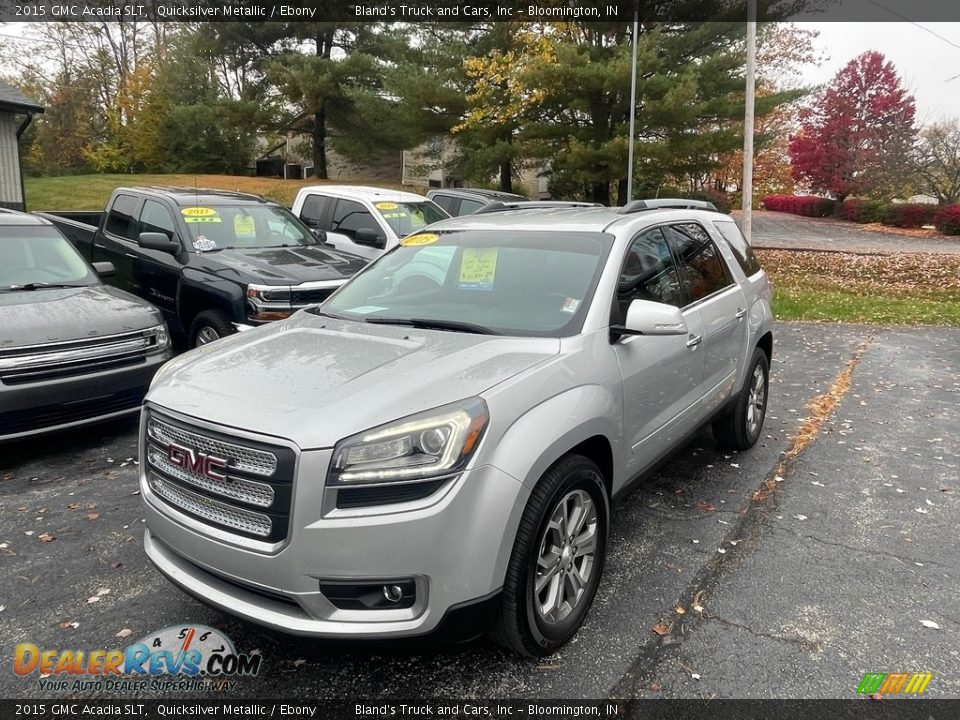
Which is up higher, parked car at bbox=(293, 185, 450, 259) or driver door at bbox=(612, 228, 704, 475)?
parked car at bbox=(293, 185, 450, 259)

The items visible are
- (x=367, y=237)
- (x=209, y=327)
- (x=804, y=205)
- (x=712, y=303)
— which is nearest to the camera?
(x=712, y=303)

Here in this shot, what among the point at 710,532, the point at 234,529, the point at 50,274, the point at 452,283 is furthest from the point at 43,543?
the point at 710,532

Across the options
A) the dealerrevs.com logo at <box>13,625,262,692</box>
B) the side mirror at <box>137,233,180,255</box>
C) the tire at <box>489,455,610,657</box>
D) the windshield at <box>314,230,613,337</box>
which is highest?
the side mirror at <box>137,233,180,255</box>

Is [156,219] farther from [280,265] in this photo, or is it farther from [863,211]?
[863,211]

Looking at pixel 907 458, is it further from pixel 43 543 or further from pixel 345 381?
pixel 43 543

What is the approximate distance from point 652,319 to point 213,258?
522cm

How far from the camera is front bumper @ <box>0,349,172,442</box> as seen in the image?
4766mm

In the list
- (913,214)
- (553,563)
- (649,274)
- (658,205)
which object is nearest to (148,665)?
(553,563)

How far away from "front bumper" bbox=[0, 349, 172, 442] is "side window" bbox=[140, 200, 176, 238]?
2.55 m

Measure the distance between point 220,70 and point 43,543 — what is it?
105ft

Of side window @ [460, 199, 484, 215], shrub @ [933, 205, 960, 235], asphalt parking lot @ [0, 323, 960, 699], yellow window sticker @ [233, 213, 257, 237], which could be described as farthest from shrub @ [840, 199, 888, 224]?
yellow window sticker @ [233, 213, 257, 237]

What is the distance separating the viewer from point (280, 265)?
701 cm

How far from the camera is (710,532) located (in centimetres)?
403

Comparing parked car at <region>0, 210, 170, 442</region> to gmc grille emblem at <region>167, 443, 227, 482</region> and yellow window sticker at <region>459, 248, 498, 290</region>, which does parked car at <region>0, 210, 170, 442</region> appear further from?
yellow window sticker at <region>459, 248, 498, 290</region>
